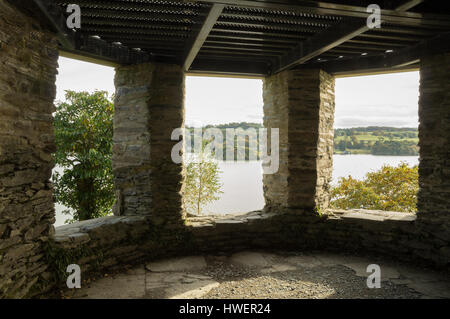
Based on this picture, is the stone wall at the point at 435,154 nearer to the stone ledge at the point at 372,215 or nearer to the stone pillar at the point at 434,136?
the stone pillar at the point at 434,136

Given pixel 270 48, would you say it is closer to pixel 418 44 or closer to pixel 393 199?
pixel 418 44

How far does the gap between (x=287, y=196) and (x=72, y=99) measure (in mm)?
6378

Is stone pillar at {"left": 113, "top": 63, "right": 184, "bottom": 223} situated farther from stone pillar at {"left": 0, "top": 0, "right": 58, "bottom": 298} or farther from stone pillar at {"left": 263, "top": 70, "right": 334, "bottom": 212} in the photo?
stone pillar at {"left": 263, "top": 70, "right": 334, "bottom": 212}

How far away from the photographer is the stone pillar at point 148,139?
4.07m

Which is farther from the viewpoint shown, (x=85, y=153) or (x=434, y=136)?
(x=85, y=153)

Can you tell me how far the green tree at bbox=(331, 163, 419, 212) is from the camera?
7.86m

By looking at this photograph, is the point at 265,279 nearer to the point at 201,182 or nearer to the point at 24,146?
the point at 24,146

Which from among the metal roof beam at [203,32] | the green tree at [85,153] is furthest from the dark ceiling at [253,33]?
the green tree at [85,153]

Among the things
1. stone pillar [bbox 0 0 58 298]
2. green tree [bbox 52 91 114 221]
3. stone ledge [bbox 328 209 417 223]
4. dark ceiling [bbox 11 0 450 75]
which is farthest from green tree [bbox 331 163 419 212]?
stone pillar [bbox 0 0 58 298]

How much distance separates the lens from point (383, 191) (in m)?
8.44

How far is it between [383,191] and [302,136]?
552 centimetres

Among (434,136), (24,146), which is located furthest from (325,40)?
(24,146)

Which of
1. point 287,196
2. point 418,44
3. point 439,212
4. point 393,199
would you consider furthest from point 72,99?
point 393,199
